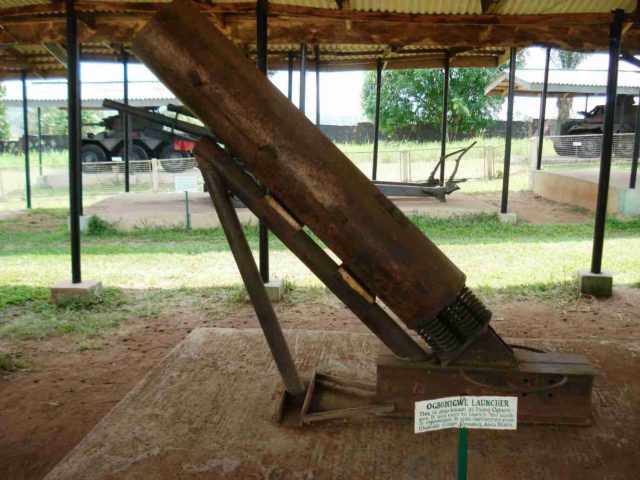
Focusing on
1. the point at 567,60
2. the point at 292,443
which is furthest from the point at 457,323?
the point at 567,60

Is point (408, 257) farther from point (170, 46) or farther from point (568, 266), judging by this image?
point (568, 266)

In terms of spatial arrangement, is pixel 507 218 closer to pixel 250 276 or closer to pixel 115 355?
pixel 115 355

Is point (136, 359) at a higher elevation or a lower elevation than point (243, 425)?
lower

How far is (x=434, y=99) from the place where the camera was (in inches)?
1070

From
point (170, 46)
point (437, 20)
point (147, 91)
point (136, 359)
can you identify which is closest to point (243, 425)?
point (170, 46)

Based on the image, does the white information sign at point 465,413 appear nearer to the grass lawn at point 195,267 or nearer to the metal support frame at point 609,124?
the grass lawn at point 195,267

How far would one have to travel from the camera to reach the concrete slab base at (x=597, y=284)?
20.0 ft

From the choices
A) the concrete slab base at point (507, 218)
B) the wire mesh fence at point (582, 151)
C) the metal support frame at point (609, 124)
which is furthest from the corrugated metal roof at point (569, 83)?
the metal support frame at point (609, 124)

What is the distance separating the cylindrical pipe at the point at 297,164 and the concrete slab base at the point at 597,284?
4.21 meters

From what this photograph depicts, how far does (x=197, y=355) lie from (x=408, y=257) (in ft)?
5.62

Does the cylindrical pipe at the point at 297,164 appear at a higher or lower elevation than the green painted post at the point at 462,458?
higher

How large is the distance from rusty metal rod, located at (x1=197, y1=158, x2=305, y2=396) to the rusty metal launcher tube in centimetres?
35

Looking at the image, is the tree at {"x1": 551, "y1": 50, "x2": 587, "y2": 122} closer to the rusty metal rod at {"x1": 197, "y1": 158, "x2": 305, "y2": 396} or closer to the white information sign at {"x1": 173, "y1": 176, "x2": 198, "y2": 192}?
the white information sign at {"x1": 173, "y1": 176, "x2": 198, "y2": 192}

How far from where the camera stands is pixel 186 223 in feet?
34.9
